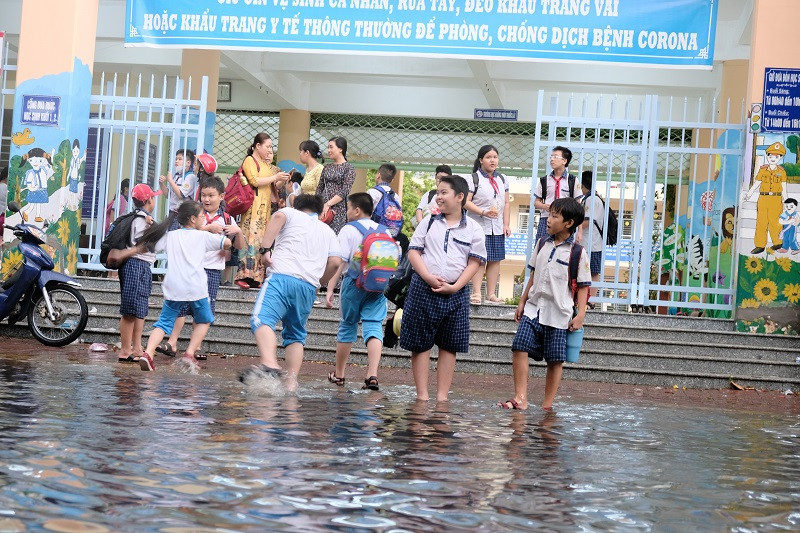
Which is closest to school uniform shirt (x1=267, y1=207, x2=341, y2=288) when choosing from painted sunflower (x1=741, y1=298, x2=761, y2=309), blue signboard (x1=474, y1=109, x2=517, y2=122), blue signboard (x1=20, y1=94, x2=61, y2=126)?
painted sunflower (x1=741, y1=298, x2=761, y2=309)

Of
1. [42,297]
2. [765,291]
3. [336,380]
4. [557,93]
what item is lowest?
[336,380]

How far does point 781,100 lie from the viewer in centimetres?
1152

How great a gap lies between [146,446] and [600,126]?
346 inches

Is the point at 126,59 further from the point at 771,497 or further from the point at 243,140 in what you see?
the point at 771,497

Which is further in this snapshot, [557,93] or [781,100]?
[557,93]

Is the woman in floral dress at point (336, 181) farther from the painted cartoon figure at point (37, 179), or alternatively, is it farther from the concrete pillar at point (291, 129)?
the concrete pillar at point (291, 129)

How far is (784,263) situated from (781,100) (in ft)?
5.41

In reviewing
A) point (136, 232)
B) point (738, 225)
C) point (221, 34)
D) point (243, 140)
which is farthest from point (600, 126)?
point (243, 140)

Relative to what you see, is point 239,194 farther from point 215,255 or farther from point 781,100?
point 781,100

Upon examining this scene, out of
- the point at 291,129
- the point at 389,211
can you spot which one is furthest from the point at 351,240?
the point at 291,129

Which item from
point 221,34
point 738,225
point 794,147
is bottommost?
point 738,225

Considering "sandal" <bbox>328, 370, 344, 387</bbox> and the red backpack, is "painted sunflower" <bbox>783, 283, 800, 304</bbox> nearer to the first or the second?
"sandal" <bbox>328, 370, 344, 387</bbox>

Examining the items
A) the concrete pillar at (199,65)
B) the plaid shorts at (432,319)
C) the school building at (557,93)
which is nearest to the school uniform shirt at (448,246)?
the plaid shorts at (432,319)

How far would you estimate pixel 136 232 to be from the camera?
9.23 m
